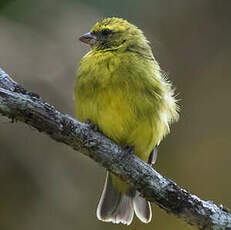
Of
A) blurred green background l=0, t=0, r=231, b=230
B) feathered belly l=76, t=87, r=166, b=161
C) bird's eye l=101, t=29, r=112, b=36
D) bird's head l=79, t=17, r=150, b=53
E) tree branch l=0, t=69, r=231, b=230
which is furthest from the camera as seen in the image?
blurred green background l=0, t=0, r=231, b=230

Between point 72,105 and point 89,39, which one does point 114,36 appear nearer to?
point 89,39

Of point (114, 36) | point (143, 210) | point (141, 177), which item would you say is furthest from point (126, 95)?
point (143, 210)

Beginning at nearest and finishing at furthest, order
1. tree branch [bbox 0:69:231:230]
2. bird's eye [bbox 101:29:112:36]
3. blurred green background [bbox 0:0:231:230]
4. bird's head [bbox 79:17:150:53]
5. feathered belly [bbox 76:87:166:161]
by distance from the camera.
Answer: tree branch [bbox 0:69:231:230], feathered belly [bbox 76:87:166:161], bird's head [bbox 79:17:150:53], bird's eye [bbox 101:29:112:36], blurred green background [bbox 0:0:231:230]

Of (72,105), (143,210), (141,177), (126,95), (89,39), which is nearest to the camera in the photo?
(141,177)

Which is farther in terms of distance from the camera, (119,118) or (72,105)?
(72,105)

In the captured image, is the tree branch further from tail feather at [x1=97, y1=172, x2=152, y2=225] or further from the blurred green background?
the blurred green background

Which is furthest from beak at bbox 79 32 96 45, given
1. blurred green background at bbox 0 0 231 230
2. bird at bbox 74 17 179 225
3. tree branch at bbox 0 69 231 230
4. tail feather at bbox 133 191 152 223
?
tail feather at bbox 133 191 152 223

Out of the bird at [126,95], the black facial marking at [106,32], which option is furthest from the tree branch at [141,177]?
the black facial marking at [106,32]
